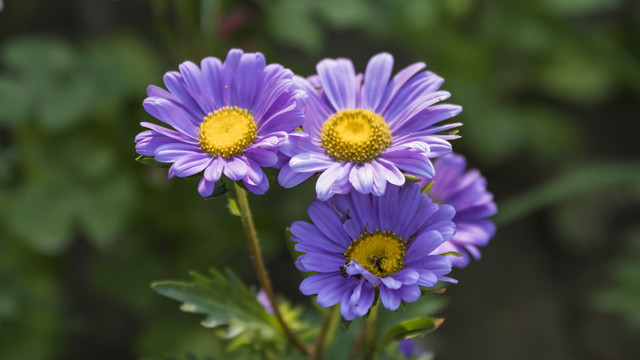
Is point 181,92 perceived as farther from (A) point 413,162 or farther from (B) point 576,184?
(B) point 576,184

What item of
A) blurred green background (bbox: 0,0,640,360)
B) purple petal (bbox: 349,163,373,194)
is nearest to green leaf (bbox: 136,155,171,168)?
purple petal (bbox: 349,163,373,194)

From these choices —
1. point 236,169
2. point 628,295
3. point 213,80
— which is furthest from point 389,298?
point 628,295

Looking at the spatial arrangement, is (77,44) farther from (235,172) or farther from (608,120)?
(608,120)

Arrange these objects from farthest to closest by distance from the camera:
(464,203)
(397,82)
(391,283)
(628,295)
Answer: (628,295), (464,203), (397,82), (391,283)

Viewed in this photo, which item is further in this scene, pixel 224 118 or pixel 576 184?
pixel 576 184

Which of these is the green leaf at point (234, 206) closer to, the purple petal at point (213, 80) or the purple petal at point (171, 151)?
the purple petal at point (171, 151)
